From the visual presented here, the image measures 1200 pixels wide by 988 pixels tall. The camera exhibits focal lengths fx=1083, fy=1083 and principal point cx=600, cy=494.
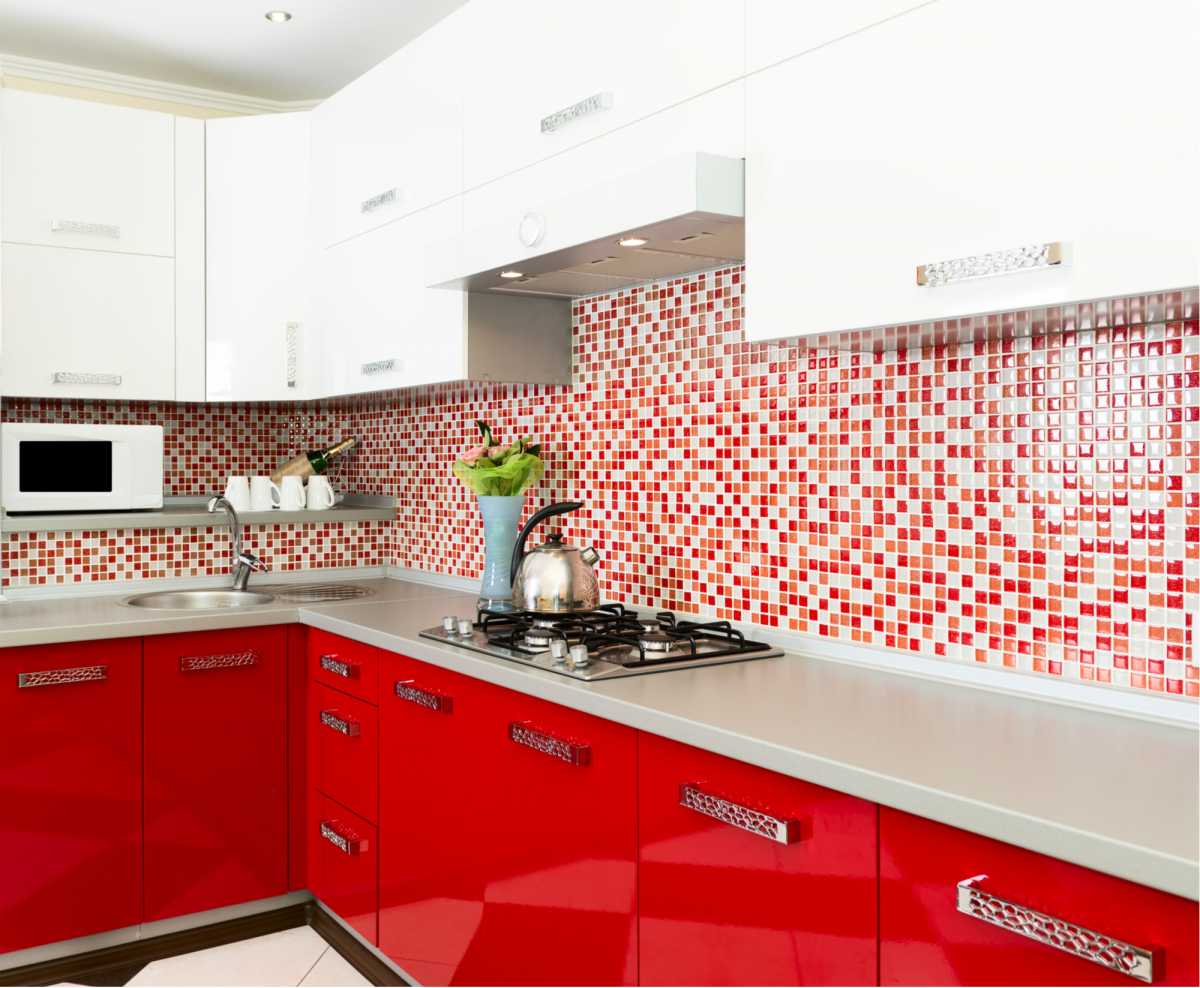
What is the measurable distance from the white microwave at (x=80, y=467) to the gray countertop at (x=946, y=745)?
1.34m

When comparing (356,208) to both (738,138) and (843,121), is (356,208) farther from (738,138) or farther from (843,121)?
(843,121)

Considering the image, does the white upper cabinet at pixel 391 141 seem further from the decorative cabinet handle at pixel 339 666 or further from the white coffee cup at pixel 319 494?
the decorative cabinet handle at pixel 339 666

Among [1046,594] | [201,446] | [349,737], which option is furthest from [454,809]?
[201,446]

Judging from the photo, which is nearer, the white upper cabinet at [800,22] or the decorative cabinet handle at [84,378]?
the white upper cabinet at [800,22]

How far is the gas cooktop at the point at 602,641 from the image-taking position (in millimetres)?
1944

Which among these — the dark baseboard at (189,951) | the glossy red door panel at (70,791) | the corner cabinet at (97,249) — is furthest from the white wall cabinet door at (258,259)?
the dark baseboard at (189,951)

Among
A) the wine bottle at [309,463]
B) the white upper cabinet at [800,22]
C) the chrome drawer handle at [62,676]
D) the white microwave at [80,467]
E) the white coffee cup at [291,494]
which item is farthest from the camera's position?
the wine bottle at [309,463]

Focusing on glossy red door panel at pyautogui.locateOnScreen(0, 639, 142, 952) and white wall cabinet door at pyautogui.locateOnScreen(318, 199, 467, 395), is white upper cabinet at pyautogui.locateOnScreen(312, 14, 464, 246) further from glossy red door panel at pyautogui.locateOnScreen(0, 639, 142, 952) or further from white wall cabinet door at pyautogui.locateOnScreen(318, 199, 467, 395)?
glossy red door panel at pyautogui.locateOnScreen(0, 639, 142, 952)

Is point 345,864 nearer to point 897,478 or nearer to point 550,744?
point 550,744

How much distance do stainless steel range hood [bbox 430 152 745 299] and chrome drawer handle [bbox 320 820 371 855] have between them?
132cm

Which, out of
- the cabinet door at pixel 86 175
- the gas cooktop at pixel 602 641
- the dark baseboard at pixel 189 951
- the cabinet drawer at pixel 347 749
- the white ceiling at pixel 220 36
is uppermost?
the white ceiling at pixel 220 36

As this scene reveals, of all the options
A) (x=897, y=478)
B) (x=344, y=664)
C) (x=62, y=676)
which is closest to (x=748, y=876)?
(x=897, y=478)

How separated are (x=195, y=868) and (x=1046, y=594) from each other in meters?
2.15

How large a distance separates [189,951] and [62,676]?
0.79 metres
